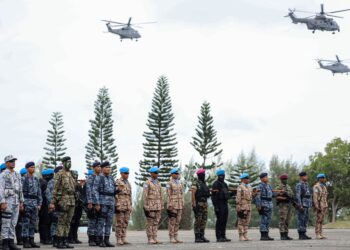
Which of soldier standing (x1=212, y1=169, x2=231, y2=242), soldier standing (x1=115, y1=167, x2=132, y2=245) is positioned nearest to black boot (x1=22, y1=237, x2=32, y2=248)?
soldier standing (x1=115, y1=167, x2=132, y2=245)

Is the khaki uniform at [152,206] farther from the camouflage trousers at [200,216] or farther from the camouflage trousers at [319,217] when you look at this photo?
the camouflage trousers at [319,217]

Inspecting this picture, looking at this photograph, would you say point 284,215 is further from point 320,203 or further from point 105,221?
point 105,221

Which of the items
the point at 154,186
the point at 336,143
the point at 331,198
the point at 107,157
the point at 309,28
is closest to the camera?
the point at 154,186

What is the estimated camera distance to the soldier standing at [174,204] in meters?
16.0

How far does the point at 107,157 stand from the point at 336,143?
31534mm

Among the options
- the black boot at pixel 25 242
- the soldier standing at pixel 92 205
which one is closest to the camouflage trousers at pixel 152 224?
the soldier standing at pixel 92 205

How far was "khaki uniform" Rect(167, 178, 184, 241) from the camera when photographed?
16.0m

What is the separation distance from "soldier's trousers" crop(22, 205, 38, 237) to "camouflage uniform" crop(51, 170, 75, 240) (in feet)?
3.06

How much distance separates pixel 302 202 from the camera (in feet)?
56.7

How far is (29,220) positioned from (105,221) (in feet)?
5.16

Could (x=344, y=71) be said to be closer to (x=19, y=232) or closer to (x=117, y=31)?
(x=117, y=31)

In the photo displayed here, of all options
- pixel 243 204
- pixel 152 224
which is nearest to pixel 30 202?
pixel 152 224

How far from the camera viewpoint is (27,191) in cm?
1379

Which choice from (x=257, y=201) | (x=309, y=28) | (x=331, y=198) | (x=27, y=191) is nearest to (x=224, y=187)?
(x=257, y=201)
